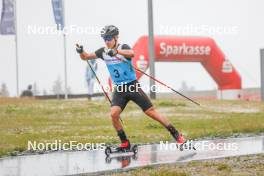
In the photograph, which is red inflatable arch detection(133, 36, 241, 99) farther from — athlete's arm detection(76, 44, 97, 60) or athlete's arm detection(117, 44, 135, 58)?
athlete's arm detection(117, 44, 135, 58)

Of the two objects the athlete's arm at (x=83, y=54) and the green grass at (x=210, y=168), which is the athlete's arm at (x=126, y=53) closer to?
the athlete's arm at (x=83, y=54)

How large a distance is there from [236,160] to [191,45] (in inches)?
1277

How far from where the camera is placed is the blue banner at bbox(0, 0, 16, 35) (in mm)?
37562

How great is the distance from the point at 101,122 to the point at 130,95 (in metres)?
9.68

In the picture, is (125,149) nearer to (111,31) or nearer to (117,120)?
(117,120)

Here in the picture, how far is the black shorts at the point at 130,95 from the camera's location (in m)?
10.3

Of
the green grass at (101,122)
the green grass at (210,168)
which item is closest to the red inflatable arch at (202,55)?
the green grass at (101,122)

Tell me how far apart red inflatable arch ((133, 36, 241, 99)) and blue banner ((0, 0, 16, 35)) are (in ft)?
27.8

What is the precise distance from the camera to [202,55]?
137ft

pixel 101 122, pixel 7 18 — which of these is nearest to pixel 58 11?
pixel 7 18

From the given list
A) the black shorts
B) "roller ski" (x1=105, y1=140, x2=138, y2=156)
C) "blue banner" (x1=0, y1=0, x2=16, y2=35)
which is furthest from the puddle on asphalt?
"blue banner" (x1=0, y1=0, x2=16, y2=35)

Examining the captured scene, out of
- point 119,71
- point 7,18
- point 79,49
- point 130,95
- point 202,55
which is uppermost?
point 7,18

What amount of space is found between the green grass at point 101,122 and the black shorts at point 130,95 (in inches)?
110

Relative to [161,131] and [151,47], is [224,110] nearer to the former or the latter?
[151,47]
